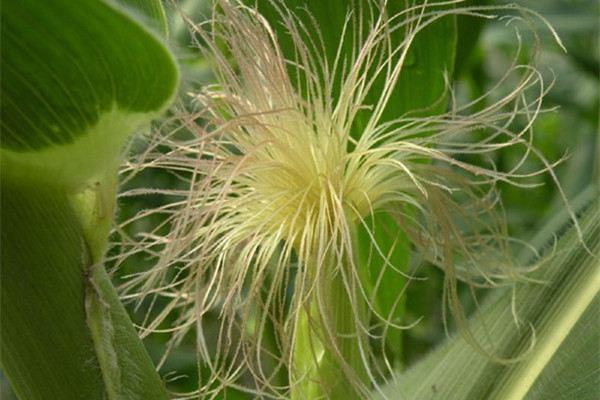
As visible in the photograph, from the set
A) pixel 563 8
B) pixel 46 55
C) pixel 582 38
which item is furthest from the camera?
pixel 582 38

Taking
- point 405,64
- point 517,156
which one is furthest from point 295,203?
point 517,156

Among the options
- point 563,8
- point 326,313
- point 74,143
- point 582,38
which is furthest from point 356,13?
point 582,38

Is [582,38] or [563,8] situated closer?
[563,8]

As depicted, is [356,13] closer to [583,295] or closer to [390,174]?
[390,174]

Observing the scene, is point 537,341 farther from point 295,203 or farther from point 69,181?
point 69,181

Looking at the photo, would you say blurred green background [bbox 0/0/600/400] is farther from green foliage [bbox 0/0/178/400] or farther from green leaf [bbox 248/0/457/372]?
green foliage [bbox 0/0/178/400]

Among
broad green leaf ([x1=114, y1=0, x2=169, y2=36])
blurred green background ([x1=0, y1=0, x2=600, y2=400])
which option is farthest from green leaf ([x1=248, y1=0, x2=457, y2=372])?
blurred green background ([x1=0, y1=0, x2=600, y2=400])
